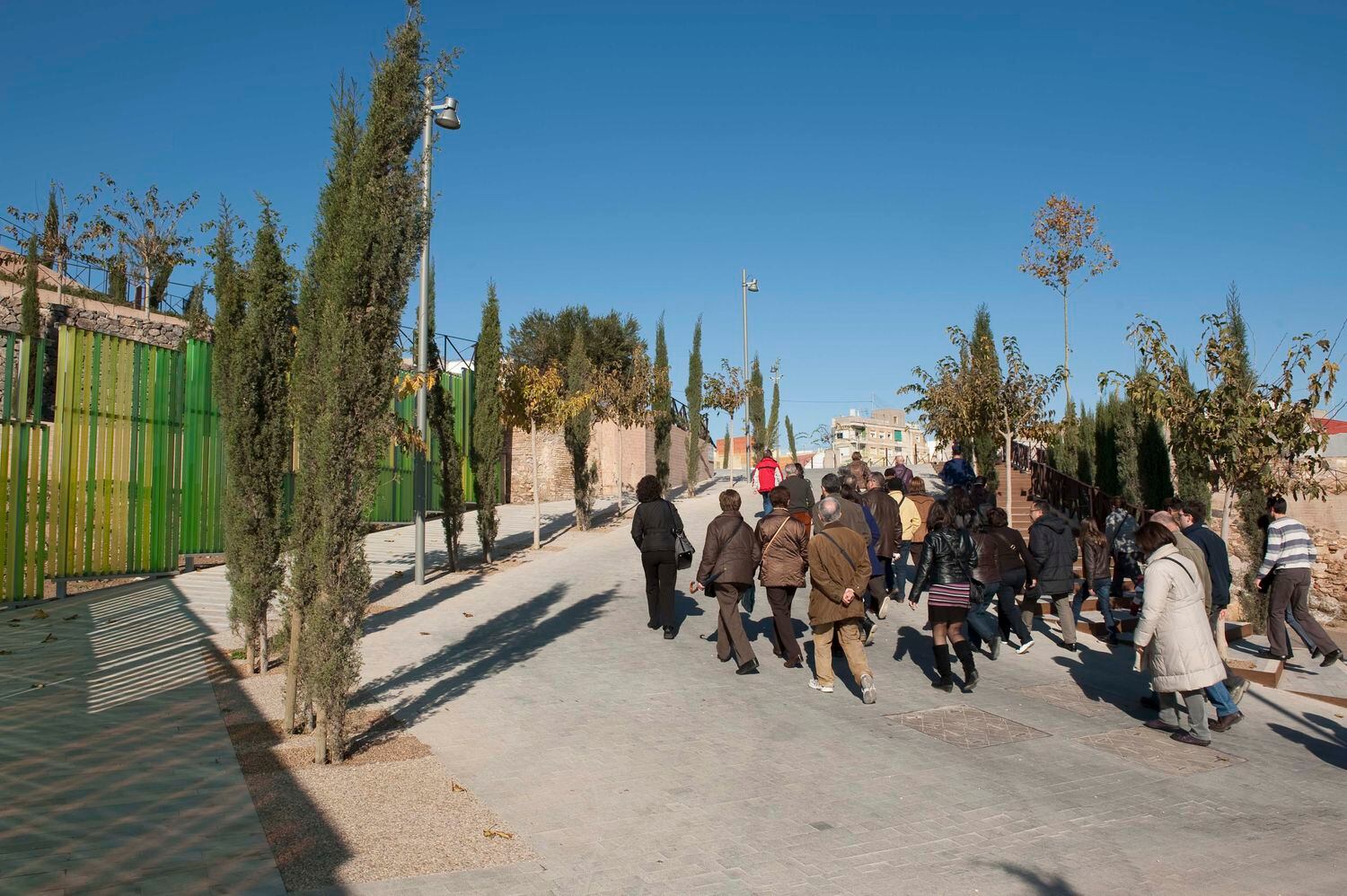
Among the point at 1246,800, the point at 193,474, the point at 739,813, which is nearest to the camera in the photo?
the point at 739,813

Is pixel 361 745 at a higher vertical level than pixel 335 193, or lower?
lower

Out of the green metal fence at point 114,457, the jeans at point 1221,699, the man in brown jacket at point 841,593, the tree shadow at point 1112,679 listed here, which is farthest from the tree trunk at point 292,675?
the green metal fence at point 114,457

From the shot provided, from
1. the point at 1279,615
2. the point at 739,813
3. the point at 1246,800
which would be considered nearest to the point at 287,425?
the point at 739,813

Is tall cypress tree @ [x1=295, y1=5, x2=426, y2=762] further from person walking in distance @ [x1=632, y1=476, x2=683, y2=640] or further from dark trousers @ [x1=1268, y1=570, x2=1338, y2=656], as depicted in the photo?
dark trousers @ [x1=1268, y1=570, x2=1338, y2=656]

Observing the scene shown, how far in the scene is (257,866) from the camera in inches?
166

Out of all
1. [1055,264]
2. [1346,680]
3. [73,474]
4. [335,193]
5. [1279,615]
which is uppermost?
[1055,264]

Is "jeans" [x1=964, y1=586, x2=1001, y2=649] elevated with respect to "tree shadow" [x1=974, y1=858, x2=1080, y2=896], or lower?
elevated

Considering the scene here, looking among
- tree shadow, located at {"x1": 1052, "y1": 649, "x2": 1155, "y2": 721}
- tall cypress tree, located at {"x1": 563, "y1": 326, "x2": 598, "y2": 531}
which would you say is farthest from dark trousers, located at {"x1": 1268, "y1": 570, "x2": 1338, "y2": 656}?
tall cypress tree, located at {"x1": 563, "y1": 326, "x2": 598, "y2": 531}

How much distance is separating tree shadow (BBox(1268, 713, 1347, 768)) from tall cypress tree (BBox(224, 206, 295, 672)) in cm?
843

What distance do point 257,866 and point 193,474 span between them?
1133 centimetres

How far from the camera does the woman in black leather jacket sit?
26.1ft

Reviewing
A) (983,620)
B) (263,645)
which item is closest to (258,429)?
(263,645)

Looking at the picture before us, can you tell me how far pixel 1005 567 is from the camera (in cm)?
952

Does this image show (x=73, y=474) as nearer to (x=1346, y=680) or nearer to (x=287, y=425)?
(x=287, y=425)
